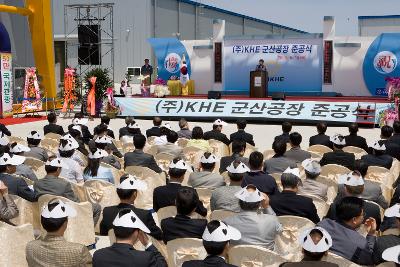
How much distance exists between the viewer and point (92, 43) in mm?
31500

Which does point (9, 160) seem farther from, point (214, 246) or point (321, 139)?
point (321, 139)

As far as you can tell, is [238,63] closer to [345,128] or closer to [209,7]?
[345,128]

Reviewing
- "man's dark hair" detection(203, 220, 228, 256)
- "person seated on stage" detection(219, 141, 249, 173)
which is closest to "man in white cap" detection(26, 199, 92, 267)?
"man's dark hair" detection(203, 220, 228, 256)

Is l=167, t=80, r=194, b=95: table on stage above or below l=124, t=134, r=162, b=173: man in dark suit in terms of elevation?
above

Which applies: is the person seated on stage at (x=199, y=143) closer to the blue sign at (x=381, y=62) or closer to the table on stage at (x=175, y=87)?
the blue sign at (x=381, y=62)

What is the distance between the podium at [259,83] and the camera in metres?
26.0

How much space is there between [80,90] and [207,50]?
6.70m

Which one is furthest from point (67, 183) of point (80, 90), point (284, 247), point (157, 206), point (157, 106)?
point (80, 90)

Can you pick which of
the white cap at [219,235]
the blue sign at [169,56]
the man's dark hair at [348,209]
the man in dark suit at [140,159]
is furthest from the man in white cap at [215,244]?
the blue sign at [169,56]

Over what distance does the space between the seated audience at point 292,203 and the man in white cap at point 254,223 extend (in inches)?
27.9

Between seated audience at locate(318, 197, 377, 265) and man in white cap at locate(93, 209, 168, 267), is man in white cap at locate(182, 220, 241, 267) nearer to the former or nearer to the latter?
man in white cap at locate(93, 209, 168, 267)

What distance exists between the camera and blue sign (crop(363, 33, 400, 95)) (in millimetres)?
25516

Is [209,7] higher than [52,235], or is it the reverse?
[209,7]

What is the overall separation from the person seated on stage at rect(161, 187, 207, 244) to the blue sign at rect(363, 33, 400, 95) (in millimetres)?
21869
